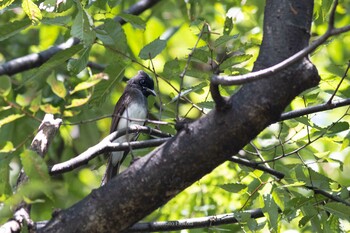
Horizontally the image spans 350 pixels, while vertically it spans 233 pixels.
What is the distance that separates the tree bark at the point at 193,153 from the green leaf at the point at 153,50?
733 mm

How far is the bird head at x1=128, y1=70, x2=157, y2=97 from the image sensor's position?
22.0 ft

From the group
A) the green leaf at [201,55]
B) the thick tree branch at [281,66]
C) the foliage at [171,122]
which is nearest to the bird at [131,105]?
the foliage at [171,122]

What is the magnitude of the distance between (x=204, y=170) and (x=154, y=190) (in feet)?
0.68

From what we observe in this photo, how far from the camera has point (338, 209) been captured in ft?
11.8

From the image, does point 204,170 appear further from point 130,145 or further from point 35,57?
point 35,57

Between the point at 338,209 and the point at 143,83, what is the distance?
3443 millimetres

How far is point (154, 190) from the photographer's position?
2963mm

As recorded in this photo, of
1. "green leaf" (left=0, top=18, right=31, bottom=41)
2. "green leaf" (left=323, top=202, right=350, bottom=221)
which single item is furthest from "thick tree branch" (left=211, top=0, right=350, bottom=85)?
"green leaf" (left=0, top=18, right=31, bottom=41)

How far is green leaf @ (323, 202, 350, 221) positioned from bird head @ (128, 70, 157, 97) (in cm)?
324

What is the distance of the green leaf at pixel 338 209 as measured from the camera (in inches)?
140

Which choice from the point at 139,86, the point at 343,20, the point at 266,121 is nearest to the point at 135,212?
the point at 266,121

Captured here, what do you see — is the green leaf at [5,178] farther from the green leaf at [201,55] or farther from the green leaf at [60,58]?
the green leaf at [201,55]

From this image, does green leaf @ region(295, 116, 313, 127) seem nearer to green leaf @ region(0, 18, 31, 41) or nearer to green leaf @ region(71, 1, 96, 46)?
green leaf @ region(71, 1, 96, 46)

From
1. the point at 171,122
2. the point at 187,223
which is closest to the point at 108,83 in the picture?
the point at 171,122
